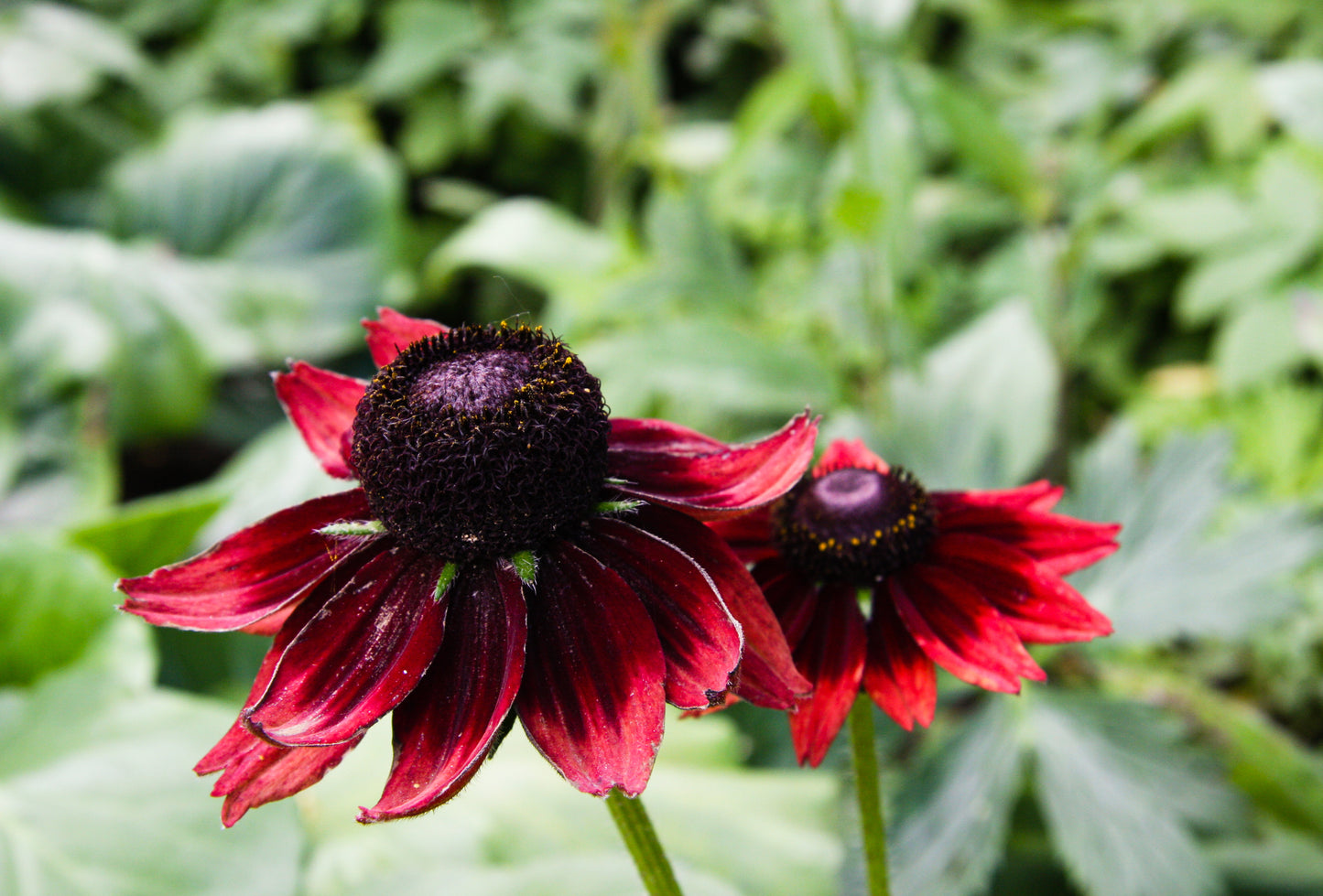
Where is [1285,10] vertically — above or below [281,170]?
below

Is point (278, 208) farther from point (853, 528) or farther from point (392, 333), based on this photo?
point (853, 528)

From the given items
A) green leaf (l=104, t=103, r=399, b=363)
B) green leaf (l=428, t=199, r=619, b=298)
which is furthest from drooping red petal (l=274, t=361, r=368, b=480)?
green leaf (l=104, t=103, r=399, b=363)

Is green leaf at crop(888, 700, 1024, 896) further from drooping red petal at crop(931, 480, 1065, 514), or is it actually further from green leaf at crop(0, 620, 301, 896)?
green leaf at crop(0, 620, 301, 896)

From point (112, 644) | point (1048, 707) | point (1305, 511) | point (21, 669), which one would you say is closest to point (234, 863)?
point (112, 644)

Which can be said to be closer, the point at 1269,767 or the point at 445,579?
the point at 445,579

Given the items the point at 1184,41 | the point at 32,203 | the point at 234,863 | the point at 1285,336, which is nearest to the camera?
the point at 234,863

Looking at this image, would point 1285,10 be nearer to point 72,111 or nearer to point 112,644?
point 112,644

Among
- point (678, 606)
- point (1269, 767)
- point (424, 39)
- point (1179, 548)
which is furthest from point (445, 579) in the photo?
point (424, 39)
